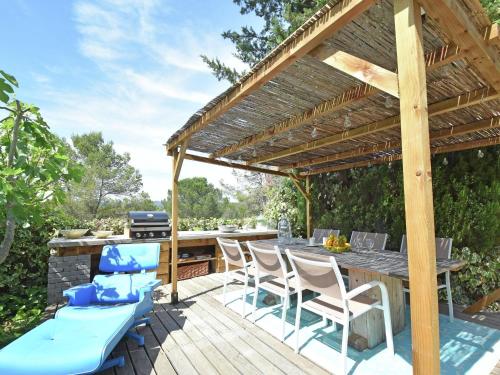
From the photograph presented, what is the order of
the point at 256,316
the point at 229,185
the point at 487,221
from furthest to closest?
the point at 229,185 < the point at 487,221 < the point at 256,316

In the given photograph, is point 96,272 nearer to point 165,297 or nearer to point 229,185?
point 165,297

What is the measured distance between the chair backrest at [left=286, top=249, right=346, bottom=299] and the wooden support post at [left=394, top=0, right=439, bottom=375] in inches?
34.7

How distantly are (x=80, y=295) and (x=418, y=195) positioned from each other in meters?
2.99

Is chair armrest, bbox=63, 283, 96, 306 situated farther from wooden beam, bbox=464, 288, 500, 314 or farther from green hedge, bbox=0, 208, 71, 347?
wooden beam, bbox=464, 288, 500, 314

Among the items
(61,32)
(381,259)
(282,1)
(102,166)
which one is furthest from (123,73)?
(102,166)

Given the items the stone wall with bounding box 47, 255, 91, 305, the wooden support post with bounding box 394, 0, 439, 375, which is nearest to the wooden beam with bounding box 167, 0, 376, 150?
the wooden support post with bounding box 394, 0, 439, 375

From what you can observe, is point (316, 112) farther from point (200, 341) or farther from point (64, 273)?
point (64, 273)

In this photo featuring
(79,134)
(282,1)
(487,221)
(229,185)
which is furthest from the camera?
(229,185)

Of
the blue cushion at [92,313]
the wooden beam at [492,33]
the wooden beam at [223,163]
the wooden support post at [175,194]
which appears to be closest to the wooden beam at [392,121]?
the wooden beam at [223,163]

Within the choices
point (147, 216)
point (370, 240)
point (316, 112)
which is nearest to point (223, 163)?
point (147, 216)

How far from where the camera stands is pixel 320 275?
212 centimetres

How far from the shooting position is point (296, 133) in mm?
3639

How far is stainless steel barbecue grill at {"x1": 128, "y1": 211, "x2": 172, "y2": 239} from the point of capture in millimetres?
4117

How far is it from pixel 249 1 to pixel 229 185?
938cm
